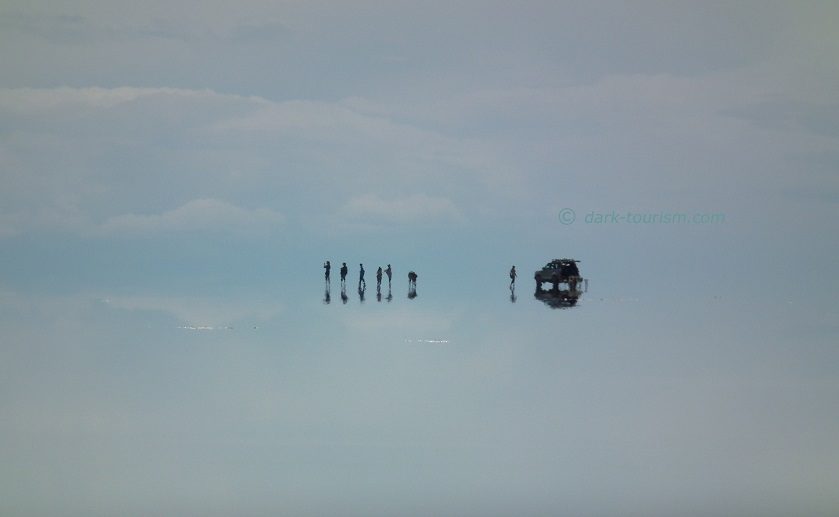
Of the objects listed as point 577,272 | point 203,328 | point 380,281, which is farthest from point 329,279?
point 577,272

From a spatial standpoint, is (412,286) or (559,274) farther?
(559,274)

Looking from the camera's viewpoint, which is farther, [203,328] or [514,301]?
[514,301]

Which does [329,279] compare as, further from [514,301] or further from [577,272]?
[577,272]

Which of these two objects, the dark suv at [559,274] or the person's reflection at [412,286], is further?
the dark suv at [559,274]

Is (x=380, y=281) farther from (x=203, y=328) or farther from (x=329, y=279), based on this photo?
(x=203, y=328)

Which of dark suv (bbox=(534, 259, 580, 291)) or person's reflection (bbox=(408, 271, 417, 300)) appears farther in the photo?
dark suv (bbox=(534, 259, 580, 291))

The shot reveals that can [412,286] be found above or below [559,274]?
below

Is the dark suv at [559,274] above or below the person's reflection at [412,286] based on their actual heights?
above

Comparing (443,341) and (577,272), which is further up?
(577,272)

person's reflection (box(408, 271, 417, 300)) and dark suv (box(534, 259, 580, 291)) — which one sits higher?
dark suv (box(534, 259, 580, 291))

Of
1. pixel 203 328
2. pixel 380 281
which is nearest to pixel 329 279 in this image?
pixel 380 281
